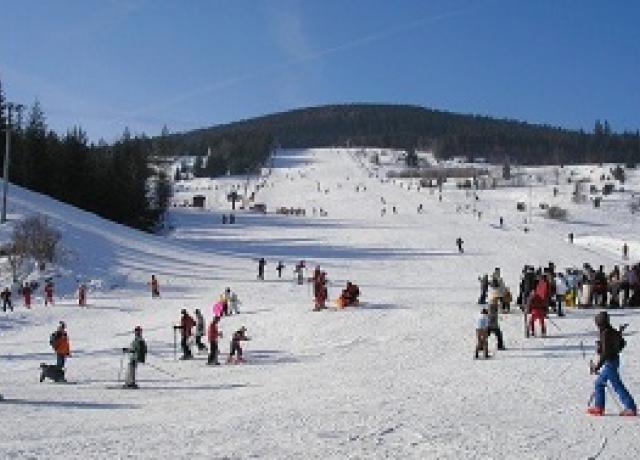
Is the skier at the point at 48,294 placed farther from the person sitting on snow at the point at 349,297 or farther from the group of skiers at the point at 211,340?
the person sitting on snow at the point at 349,297

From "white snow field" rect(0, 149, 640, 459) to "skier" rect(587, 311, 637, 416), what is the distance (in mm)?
236

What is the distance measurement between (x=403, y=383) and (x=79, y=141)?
59.1m

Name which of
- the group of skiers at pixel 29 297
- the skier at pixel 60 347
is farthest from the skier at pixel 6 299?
the skier at pixel 60 347

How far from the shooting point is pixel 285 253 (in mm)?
55094

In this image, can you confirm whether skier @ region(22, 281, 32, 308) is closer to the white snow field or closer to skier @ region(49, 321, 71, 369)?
the white snow field

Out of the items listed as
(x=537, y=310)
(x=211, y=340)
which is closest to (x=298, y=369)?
Result: (x=211, y=340)

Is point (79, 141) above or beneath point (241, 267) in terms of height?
above

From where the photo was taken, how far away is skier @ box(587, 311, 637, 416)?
12594mm

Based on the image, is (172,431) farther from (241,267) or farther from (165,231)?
(165,231)

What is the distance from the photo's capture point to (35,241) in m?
40.6

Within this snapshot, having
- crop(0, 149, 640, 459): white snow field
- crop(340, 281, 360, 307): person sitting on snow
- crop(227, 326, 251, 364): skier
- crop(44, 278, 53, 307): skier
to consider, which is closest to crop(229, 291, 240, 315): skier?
crop(0, 149, 640, 459): white snow field

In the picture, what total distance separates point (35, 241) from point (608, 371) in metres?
33.3

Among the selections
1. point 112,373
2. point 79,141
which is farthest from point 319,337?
point 79,141

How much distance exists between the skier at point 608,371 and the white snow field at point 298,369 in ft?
0.77
